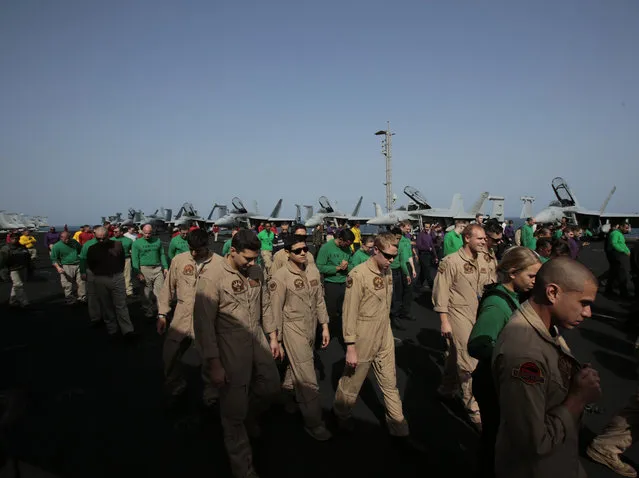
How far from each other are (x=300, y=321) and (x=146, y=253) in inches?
187

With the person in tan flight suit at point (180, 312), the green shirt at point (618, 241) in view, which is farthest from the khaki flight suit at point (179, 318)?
the green shirt at point (618, 241)

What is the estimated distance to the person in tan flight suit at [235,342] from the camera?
104 inches

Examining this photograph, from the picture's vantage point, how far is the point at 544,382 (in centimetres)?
139

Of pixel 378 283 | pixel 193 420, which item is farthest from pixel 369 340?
pixel 193 420

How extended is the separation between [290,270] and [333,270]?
222cm

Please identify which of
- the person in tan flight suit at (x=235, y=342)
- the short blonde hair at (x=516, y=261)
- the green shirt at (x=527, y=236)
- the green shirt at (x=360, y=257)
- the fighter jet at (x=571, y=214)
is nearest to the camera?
the short blonde hair at (x=516, y=261)

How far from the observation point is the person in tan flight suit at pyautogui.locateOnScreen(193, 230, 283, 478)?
8.66ft

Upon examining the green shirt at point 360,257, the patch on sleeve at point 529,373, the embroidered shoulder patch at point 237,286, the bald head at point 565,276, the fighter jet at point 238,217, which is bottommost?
the fighter jet at point 238,217

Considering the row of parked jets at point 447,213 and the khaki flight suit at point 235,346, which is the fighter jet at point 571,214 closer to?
the row of parked jets at point 447,213

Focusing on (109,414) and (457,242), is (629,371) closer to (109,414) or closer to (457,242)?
(457,242)

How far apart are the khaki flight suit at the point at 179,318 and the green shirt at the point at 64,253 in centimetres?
583

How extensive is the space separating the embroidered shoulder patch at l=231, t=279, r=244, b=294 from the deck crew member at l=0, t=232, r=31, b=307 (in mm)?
7826

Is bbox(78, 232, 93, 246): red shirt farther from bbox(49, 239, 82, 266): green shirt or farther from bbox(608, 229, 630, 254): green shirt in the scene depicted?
bbox(608, 229, 630, 254): green shirt

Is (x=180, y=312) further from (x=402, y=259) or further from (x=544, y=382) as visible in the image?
(x=402, y=259)
